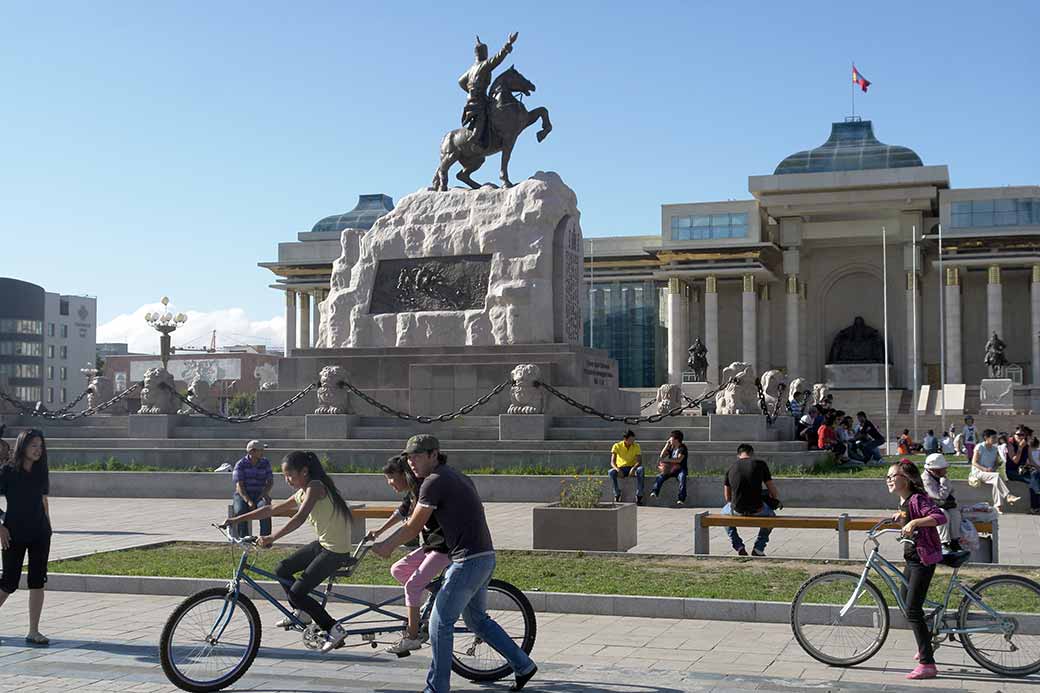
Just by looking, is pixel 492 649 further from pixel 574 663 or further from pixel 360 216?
pixel 360 216

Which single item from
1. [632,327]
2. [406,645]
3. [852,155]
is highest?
[852,155]

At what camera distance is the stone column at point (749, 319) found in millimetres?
66438

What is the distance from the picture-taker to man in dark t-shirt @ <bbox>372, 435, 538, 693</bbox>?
7.35 m

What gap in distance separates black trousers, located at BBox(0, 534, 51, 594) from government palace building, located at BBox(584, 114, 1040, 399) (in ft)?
185

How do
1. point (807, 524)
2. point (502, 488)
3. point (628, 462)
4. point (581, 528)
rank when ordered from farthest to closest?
point (502, 488) < point (628, 462) < point (581, 528) < point (807, 524)

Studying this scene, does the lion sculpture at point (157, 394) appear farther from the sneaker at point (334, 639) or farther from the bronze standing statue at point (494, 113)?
the sneaker at point (334, 639)

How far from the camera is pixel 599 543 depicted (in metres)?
13.7

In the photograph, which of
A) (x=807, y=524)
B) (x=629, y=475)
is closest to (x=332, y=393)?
(x=629, y=475)

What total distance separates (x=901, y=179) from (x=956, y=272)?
547cm

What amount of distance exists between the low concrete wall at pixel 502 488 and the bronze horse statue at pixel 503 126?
876 cm

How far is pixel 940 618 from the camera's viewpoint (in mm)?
8555

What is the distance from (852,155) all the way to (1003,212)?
26.8 ft

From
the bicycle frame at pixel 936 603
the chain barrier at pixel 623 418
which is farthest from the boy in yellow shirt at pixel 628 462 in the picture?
the bicycle frame at pixel 936 603

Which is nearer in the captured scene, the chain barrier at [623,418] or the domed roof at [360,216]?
the chain barrier at [623,418]
